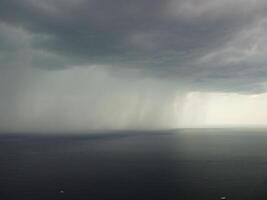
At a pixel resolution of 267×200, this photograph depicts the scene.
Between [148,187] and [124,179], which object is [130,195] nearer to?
[148,187]

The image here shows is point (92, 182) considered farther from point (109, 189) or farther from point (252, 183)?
point (252, 183)

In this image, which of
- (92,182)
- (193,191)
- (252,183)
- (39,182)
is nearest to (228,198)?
(193,191)

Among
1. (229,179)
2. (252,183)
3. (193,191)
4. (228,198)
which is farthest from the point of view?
(229,179)

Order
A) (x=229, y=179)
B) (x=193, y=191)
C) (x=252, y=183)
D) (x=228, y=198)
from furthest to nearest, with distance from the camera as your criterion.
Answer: (x=229, y=179)
(x=252, y=183)
(x=193, y=191)
(x=228, y=198)

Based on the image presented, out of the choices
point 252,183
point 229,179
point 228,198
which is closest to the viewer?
point 228,198

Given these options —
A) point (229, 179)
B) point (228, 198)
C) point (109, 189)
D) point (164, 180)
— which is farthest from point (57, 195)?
point (229, 179)

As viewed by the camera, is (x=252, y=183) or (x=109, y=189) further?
(x=252, y=183)

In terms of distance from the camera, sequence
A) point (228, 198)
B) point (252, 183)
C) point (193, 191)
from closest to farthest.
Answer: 1. point (228, 198)
2. point (193, 191)
3. point (252, 183)

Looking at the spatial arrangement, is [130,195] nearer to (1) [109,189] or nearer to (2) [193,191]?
(1) [109,189]

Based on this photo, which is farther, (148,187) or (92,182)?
(92,182)
